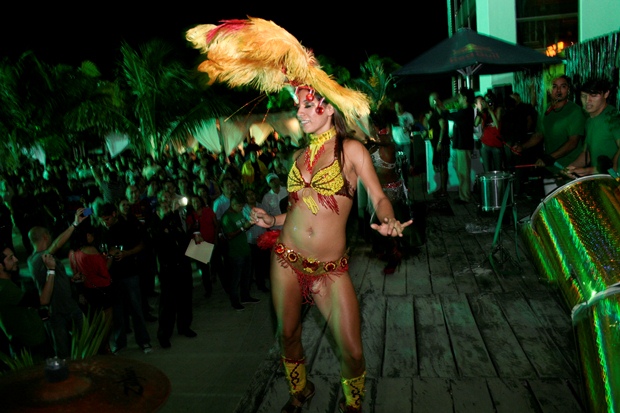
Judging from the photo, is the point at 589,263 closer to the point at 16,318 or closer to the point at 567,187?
the point at 567,187

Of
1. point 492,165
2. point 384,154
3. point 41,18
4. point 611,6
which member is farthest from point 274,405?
point 41,18

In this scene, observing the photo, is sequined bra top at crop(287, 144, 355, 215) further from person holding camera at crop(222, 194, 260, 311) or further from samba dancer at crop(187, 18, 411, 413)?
person holding camera at crop(222, 194, 260, 311)

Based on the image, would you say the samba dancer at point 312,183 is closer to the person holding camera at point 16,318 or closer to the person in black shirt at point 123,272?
the person holding camera at point 16,318

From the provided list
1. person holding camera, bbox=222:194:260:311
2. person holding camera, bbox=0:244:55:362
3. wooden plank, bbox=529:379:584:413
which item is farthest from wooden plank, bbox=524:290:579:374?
person holding camera, bbox=0:244:55:362

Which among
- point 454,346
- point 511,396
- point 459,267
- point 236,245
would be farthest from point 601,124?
point 236,245

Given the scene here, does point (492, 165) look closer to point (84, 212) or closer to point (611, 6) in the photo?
point (611, 6)

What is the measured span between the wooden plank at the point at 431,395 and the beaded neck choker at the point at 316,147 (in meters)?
1.63

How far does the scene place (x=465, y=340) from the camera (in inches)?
169

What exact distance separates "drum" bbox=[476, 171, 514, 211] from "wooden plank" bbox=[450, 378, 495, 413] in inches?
129

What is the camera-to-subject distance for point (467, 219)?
927cm

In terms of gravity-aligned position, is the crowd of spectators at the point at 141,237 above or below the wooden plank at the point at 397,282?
above

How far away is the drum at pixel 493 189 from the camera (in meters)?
6.40

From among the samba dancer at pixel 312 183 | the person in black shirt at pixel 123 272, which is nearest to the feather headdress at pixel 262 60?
the samba dancer at pixel 312 183

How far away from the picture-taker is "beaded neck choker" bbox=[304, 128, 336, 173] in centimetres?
333
